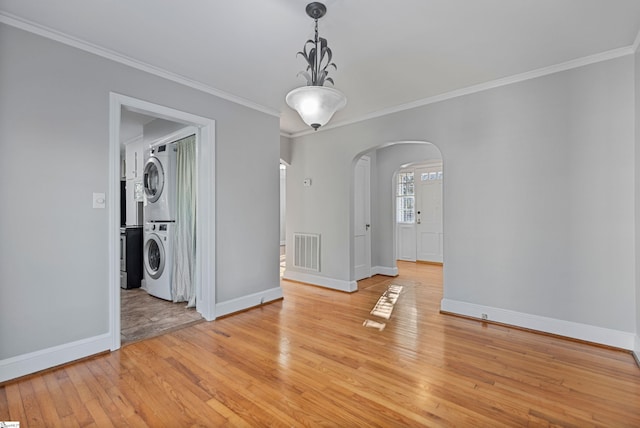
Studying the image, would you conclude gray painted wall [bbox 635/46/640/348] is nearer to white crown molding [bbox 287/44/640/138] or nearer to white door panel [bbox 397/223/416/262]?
white crown molding [bbox 287/44/640/138]

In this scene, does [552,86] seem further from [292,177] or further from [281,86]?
[292,177]

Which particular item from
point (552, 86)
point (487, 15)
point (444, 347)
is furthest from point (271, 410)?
point (552, 86)

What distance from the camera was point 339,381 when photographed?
7.14ft

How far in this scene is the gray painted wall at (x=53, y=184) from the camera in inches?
86.7

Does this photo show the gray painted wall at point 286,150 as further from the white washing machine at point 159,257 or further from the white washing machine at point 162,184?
the white washing machine at point 159,257

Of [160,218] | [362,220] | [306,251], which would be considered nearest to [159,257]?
[160,218]

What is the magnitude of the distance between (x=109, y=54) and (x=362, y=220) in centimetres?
416

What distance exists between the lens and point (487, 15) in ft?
7.22

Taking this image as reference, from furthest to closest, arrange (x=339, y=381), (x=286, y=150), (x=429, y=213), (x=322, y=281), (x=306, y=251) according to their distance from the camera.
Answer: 1. (x=429, y=213)
2. (x=286, y=150)
3. (x=306, y=251)
4. (x=322, y=281)
5. (x=339, y=381)

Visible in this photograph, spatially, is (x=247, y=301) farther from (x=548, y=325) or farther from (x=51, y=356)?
(x=548, y=325)

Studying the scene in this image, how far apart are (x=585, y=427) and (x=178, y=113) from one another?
406cm

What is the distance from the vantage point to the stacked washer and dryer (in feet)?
13.4

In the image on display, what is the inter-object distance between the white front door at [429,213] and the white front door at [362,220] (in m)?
2.39

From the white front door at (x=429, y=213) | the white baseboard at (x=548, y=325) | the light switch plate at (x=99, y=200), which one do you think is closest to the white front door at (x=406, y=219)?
the white front door at (x=429, y=213)
